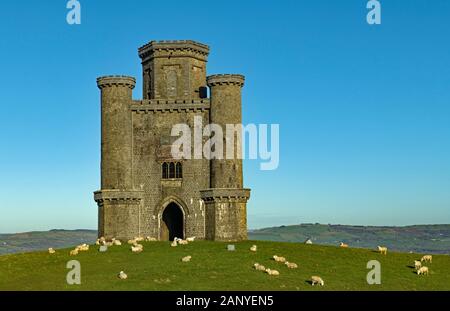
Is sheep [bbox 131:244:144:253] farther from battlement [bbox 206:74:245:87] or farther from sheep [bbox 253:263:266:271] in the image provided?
battlement [bbox 206:74:245:87]

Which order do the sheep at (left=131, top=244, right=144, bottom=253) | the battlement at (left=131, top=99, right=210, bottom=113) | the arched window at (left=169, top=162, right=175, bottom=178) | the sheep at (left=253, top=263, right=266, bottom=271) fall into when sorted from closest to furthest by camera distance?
the sheep at (left=253, top=263, right=266, bottom=271)
the sheep at (left=131, top=244, right=144, bottom=253)
the battlement at (left=131, top=99, right=210, bottom=113)
the arched window at (left=169, top=162, right=175, bottom=178)

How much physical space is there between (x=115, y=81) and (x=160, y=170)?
882 cm

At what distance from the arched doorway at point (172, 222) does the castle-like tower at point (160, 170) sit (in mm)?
185

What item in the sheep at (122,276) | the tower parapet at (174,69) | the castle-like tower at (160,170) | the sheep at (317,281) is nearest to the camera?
the sheep at (317,281)

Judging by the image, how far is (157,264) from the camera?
132 ft

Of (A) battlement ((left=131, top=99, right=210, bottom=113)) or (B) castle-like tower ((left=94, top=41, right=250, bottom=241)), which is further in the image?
(A) battlement ((left=131, top=99, right=210, bottom=113))

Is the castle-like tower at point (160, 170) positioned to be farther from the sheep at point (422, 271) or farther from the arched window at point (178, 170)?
the sheep at point (422, 271)

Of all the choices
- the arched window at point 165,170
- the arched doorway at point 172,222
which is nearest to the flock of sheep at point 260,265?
the arched doorway at point 172,222

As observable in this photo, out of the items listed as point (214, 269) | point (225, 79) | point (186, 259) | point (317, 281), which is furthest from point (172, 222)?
point (317, 281)

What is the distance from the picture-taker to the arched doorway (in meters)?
60.0

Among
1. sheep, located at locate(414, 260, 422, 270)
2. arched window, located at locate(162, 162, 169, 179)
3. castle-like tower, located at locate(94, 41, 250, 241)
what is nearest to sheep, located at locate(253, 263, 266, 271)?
sheep, located at locate(414, 260, 422, 270)

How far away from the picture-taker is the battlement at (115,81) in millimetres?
58375

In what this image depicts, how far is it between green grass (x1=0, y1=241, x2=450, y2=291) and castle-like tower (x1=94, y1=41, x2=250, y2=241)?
682 cm
